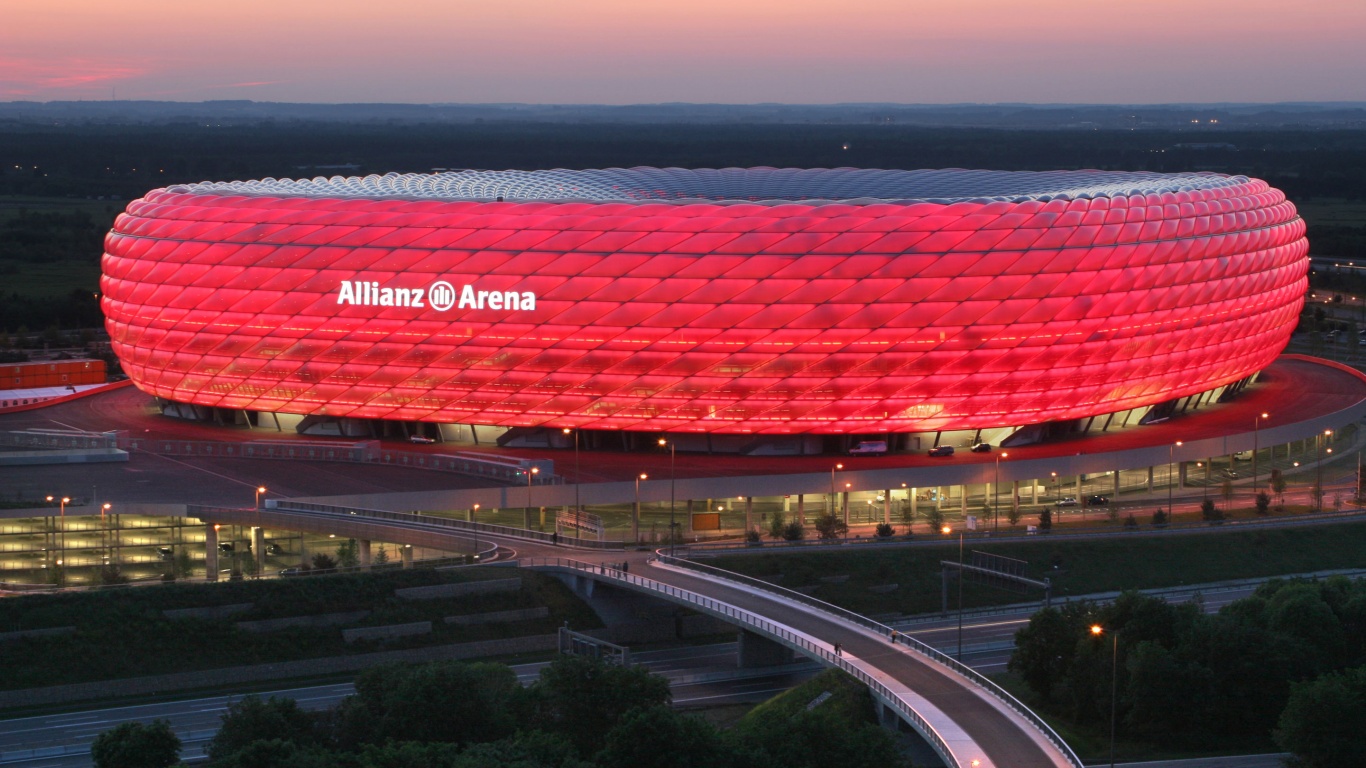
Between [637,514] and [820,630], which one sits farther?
[637,514]

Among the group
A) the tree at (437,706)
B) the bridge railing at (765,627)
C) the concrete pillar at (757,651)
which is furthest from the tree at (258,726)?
the concrete pillar at (757,651)

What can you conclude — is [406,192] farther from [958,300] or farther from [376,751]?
[376,751]

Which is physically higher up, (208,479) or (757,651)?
(208,479)

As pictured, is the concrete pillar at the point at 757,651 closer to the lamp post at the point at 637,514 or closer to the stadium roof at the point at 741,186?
the lamp post at the point at 637,514

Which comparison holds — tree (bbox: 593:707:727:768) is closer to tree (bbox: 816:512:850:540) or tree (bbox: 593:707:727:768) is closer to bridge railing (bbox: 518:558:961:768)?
bridge railing (bbox: 518:558:961:768)

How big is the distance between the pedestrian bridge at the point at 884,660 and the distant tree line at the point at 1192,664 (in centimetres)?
464

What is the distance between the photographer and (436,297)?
299 feet

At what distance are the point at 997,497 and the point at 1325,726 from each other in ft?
110

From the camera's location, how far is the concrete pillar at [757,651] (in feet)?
221

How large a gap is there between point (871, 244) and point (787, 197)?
15.1 meters

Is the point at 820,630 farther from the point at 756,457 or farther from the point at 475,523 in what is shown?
the point at 756,457

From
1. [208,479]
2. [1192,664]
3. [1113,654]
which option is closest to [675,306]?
[208,479]

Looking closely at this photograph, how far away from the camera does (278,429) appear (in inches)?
3890

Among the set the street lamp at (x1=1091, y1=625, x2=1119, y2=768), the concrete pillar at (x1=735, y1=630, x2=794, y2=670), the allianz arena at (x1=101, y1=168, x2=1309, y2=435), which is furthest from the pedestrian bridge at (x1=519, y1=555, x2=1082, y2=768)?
the allianz arena at (x1=101, y1=168, x2=1309, y2=435)
